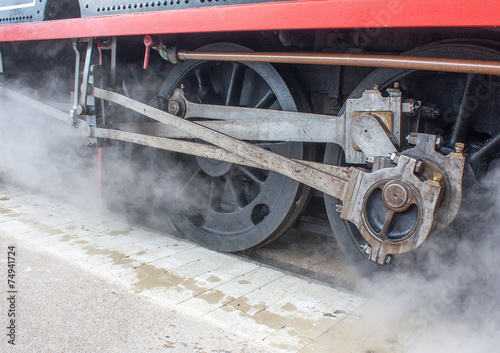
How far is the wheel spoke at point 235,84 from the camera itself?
2584mm

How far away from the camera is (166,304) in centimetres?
199

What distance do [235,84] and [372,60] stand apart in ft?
3.35

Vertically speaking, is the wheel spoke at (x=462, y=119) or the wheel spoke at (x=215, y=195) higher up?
the wheel spoke at (x=462, y=119)

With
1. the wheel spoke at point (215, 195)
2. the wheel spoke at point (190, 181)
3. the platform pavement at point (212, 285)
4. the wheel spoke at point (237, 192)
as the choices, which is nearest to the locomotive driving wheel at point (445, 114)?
the platform pavement at point (212, 285)

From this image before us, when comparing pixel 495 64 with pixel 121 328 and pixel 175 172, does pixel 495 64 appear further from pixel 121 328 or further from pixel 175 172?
pixel 175 172

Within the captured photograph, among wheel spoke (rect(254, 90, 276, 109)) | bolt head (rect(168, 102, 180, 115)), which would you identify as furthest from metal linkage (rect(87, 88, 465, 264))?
bolt head (rect(168, 102, 180, 115))

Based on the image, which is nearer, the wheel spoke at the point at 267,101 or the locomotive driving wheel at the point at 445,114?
the locomotive driving wheel at the point at 445,114

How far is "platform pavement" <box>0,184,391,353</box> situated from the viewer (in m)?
1.78

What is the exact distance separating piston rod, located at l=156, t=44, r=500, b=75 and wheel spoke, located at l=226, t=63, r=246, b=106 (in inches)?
10.5

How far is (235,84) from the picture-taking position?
8.54 feet

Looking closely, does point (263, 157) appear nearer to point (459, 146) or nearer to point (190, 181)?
point (459, 146)

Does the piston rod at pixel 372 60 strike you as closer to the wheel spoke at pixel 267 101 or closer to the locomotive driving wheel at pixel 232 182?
the locomotive driving wheel at pixel 232 182

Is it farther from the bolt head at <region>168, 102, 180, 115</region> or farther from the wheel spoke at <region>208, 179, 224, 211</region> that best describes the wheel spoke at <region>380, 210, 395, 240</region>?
the bolt head at <region>168, 102, 180, 115</region>

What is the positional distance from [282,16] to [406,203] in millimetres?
824
